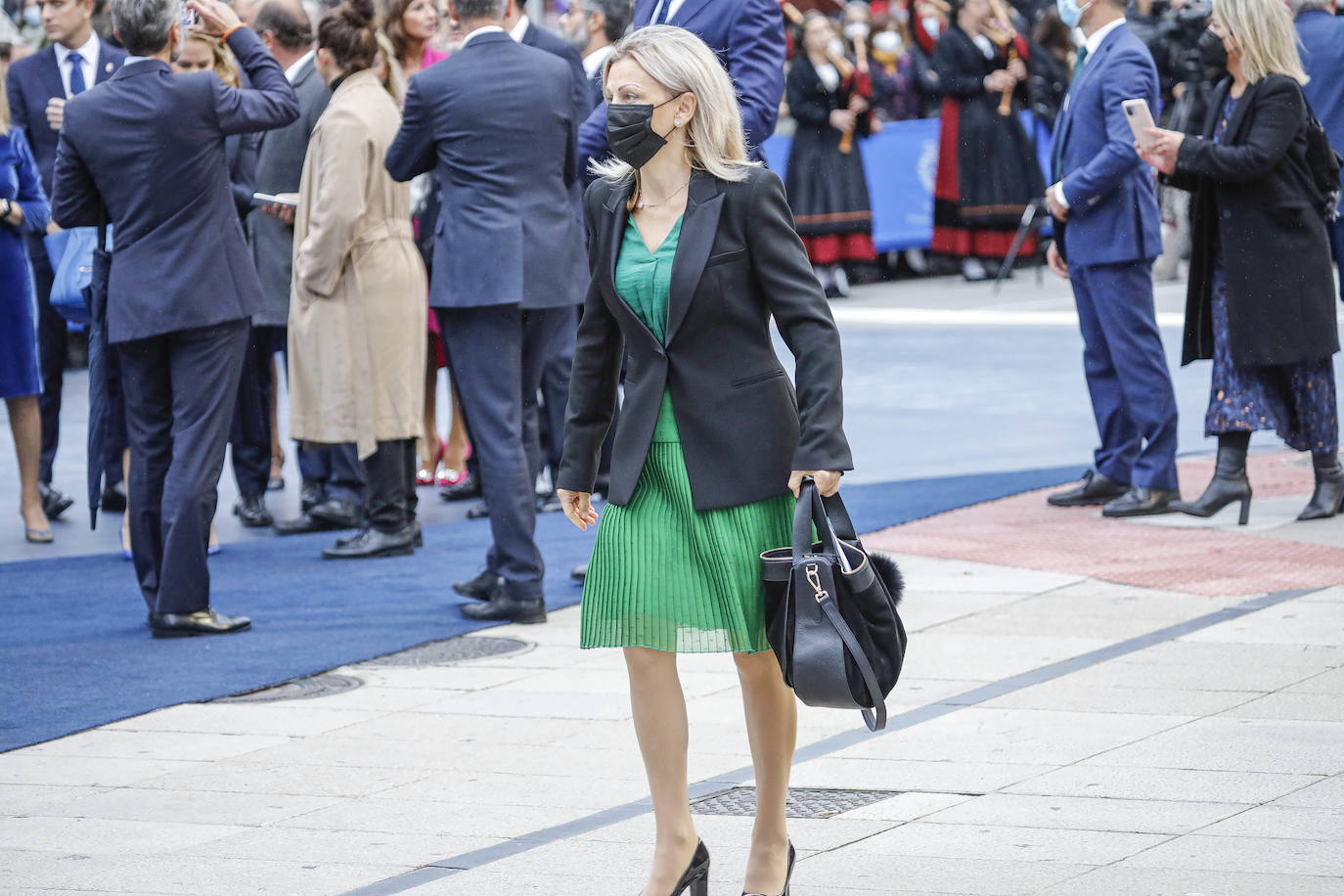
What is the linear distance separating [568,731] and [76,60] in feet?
17.3

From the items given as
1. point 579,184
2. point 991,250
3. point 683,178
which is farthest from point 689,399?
point 991,250

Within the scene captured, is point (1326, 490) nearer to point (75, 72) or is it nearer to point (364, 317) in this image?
point (364, 317)

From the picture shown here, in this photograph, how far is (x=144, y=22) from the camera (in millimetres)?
6668

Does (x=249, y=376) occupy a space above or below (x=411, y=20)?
below

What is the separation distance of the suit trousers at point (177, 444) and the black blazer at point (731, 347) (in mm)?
3220

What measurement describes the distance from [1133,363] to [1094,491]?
631 mm

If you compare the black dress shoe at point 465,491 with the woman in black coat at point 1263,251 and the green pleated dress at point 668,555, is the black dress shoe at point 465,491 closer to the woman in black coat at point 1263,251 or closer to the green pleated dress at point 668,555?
the woman in black coat at point 1263,251

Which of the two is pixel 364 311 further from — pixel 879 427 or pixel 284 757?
pixel 879 427

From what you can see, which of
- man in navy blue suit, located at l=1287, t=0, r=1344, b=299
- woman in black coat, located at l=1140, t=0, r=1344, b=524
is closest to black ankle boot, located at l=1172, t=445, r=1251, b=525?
woman in black coat, located at l=1140, t=0, r=1344, b=524

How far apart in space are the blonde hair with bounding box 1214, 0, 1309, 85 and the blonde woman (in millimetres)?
4339

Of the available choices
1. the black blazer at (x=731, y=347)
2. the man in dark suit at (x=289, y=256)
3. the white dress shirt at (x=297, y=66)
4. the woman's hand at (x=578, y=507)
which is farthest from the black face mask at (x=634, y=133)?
the white dress shirt at (x=297, y=66)

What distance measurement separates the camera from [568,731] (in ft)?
17.9

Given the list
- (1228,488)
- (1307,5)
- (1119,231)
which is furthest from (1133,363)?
(1307,5)

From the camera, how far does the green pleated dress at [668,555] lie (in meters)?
3.87
